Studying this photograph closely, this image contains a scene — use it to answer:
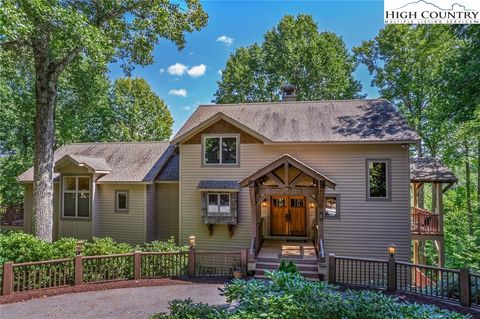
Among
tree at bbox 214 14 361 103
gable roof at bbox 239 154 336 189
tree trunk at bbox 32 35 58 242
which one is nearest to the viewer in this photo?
gable roof at bbox 239 154 336 189

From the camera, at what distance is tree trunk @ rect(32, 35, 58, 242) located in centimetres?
1034

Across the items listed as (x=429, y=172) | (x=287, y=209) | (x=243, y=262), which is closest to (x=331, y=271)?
(x=243, y=262)

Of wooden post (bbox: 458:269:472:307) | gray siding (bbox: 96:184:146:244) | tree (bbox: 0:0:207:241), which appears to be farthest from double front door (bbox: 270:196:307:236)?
tree (bbox: 0:0:207:241)

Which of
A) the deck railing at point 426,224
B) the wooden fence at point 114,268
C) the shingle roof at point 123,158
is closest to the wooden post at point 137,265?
Result: the wooden fence at point 114,268

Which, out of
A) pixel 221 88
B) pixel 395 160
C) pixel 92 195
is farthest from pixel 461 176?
pixel 92 195

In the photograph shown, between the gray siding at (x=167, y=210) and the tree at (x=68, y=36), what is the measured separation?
4.97 meters

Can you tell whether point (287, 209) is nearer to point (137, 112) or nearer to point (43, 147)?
point (43, 147)

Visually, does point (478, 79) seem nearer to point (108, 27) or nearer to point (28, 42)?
point (108, 27)

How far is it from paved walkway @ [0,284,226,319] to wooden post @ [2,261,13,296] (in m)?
0.63

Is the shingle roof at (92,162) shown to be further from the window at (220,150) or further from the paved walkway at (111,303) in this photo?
the paved walkway at (111,303)

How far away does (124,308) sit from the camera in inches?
276

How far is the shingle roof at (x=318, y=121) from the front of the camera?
11164 millimetres

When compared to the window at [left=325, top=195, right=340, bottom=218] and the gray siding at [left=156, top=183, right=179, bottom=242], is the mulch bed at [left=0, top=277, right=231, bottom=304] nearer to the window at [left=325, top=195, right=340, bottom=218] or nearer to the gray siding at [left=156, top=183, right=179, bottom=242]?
the window at [left=325, top=195, right=340, bottom=218]

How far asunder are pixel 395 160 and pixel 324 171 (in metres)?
2.76
